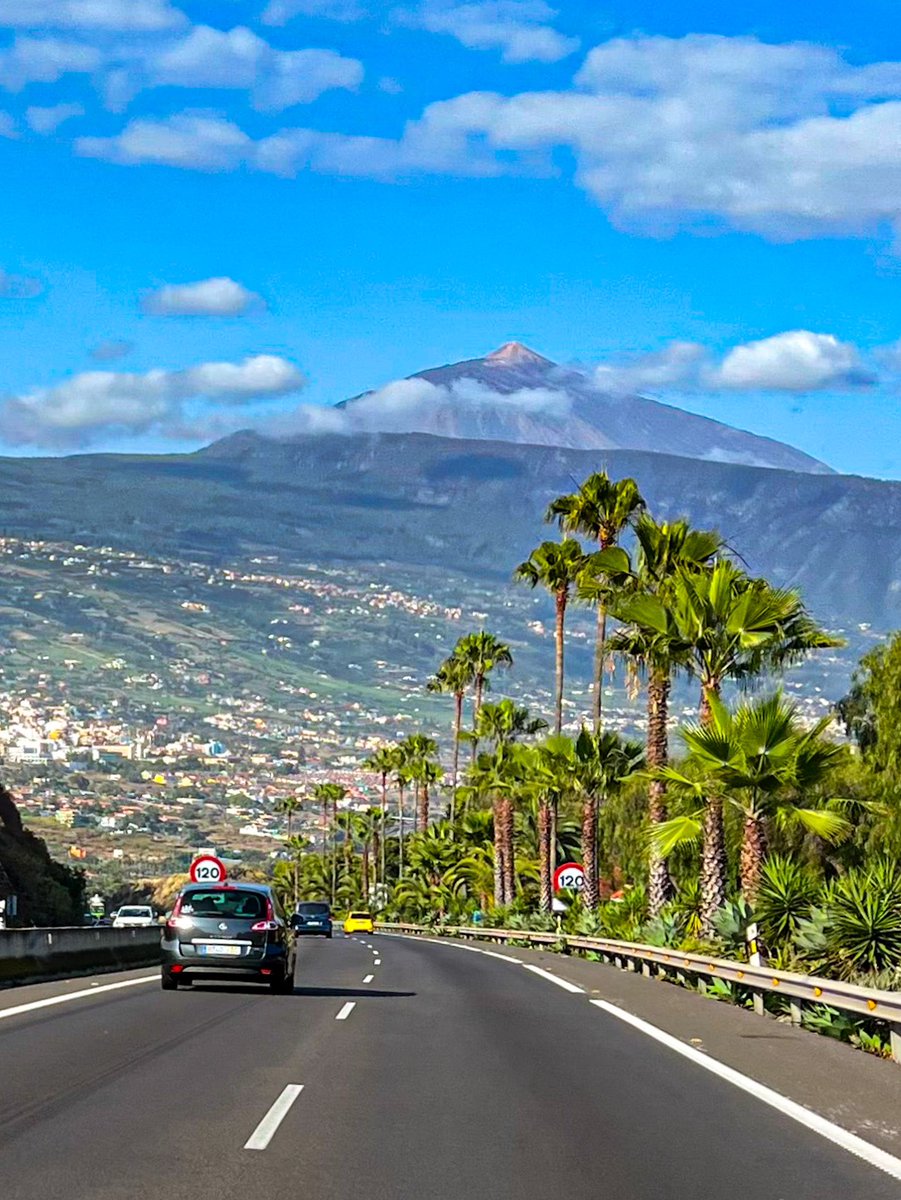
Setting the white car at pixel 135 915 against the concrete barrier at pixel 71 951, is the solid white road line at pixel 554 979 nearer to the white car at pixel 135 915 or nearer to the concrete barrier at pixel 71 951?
the concrete barrier at pixel 71 951

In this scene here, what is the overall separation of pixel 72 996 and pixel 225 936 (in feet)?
6.82

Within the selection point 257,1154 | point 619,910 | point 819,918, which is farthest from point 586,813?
point 257,1154

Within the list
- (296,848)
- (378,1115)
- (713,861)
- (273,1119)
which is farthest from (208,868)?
(296,848)

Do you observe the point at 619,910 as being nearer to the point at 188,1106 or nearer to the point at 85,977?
the point at 85,977

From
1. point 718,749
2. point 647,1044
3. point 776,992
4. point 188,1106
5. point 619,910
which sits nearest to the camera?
point 188,1106

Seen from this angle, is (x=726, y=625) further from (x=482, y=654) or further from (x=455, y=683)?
(x=455, y=683)

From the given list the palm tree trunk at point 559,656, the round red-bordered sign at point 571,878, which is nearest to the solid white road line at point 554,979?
the round red-bordered sign at point 571,878

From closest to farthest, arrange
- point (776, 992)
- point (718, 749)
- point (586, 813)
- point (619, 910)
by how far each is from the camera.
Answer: point (776, 992), point (718, 749), point (619, 910), point (586, 813)

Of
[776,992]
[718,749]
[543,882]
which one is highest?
[718,749]

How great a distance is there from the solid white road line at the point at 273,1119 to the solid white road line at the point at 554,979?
532 inches

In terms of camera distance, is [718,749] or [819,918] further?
[718,749]

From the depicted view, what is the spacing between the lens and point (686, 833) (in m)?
28.9

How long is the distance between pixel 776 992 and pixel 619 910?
77.8ft

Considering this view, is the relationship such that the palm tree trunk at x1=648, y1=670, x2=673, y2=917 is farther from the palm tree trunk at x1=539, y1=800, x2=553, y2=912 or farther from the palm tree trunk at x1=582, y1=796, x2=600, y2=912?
the palm tree trunk at x1=539, y1=800, x2=553, y2=912
